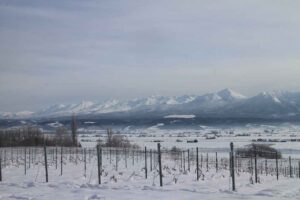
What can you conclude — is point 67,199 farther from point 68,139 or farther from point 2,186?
point 68,139

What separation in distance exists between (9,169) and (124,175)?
7.98m

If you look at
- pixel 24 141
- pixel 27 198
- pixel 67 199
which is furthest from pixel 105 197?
pixel 24 141

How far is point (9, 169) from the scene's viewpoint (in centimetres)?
2705

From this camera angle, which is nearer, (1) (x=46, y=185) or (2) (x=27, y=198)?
(2) (x=27, y=198)

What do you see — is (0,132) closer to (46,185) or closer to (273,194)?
(46,185)

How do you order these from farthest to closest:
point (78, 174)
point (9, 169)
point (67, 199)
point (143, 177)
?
point (9, 169), point (78, 174), point (143, 177), point (67, 199)

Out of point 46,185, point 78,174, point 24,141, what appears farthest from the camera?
point 24,141

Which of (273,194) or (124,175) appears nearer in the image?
(273,194)

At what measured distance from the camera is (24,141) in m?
75.3

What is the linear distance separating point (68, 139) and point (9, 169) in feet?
185

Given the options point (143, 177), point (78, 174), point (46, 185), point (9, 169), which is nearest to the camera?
point (46, 185)

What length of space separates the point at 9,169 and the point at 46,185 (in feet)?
34.1

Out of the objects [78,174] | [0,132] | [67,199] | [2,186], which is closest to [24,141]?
[0,132]

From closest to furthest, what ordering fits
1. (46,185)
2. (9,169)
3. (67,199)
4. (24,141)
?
(67,199), (46,185), (9,169), (24,141)
